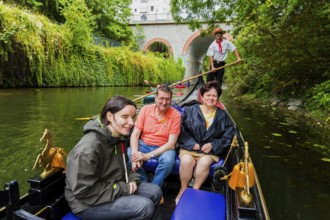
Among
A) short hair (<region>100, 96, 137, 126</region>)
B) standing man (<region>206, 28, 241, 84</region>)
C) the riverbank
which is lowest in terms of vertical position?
the riverbank

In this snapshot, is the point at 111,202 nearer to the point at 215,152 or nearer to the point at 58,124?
the point at 215,152

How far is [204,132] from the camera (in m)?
2.26

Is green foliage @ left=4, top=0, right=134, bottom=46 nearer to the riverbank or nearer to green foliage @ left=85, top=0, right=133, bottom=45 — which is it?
green foliage @ left=85, top=0, right=133, bottom=45

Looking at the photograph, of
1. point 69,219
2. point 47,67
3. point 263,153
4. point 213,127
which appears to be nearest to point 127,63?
point 47,67

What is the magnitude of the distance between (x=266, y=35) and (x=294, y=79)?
58.7 inches

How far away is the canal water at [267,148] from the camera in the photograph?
2.67 meters

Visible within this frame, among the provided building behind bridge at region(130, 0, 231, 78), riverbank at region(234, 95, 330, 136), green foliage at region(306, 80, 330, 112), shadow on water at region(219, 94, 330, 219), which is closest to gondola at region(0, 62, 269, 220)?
shadow on water at region(219, 94, 330, 219)

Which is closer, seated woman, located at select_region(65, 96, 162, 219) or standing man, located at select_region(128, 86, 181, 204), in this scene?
seated woman, located at select_region(65, 96, 162, 219)

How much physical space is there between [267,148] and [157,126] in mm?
2439

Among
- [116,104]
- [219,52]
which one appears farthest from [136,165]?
[219,52]

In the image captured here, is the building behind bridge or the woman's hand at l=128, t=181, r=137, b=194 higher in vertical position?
the building behind bridge

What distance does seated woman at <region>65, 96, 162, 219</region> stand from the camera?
122 centimetres

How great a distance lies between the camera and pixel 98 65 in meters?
12.6

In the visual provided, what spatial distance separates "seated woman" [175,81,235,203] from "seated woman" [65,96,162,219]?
0.73m
